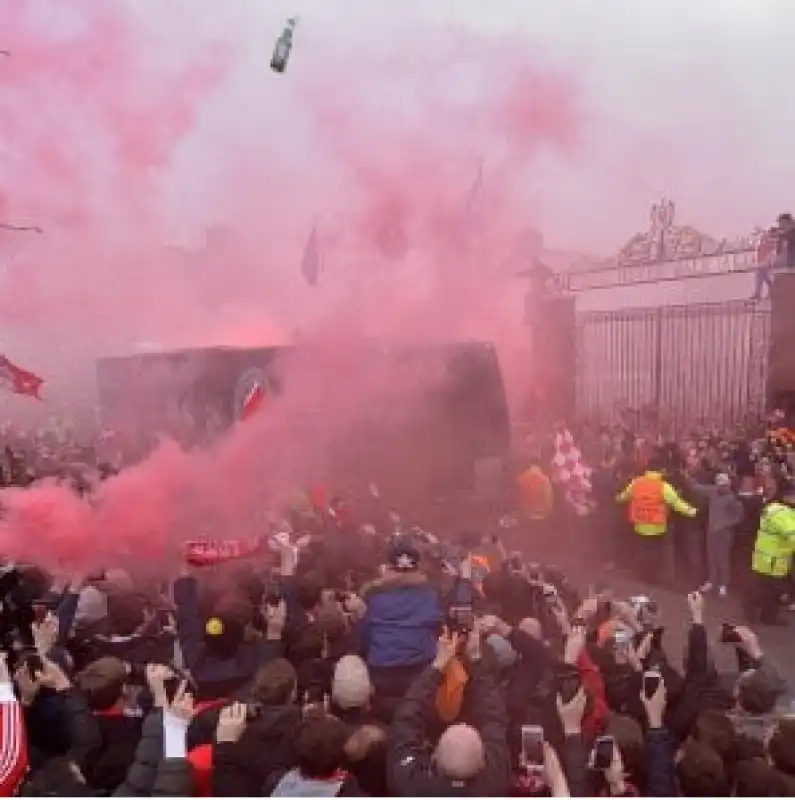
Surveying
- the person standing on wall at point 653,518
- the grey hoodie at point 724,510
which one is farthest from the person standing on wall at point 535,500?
the grey hoodie at point 724,510

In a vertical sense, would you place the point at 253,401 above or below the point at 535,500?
above

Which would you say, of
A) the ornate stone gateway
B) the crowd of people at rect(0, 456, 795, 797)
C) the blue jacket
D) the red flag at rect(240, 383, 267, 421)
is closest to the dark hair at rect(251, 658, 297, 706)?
the crowd of people at rect(0, 456, 795, 797)

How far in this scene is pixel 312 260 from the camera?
36.7ft

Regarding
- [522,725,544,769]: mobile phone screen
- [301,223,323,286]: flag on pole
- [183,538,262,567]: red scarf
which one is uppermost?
[301,223,323,286]: flag on pole

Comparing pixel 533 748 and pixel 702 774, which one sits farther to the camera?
pixel 533 748

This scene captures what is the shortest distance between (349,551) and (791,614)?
3432 millimetres

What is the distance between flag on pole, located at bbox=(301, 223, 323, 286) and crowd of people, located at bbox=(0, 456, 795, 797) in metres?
6.49

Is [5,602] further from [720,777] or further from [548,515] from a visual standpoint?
[548,515]

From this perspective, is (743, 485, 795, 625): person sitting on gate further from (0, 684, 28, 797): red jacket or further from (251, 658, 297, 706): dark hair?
(0, 684, 28, 797): red jacket

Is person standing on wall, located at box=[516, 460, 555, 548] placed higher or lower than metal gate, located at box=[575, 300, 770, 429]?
lower

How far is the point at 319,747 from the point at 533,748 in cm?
65

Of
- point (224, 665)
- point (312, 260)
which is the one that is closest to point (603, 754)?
point (224, 665)

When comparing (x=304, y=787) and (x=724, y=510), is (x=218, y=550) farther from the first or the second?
(x=724, y=510)

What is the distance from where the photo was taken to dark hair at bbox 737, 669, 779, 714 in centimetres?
334
